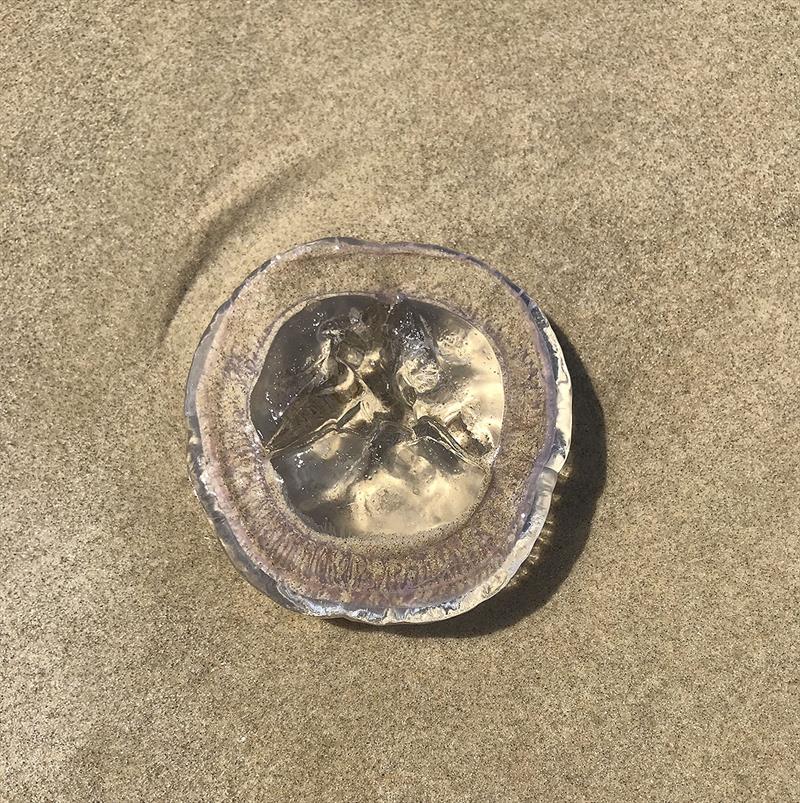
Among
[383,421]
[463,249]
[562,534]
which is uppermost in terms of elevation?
[463,249]

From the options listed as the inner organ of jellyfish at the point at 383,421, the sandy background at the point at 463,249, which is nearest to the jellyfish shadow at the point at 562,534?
the sandy background at the point at 463,249

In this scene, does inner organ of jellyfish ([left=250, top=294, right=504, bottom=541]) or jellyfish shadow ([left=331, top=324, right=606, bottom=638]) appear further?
jellyfish shadow ([left=331, top=324, right=606, bottom=638])

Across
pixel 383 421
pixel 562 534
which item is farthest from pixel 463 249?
pixel 562 534

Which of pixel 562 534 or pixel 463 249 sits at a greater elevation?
pixel 463 249

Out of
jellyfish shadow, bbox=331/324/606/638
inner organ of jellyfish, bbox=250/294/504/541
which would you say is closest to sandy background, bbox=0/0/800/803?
jellyfish shadow, bbox=331/324/606/638

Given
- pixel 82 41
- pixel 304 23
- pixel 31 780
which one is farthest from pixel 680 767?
pixel 82 41

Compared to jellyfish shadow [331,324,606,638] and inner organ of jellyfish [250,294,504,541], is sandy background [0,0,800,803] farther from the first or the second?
inner organ of jellyfish [250,294,504,541]

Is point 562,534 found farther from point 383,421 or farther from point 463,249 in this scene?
point 463,249

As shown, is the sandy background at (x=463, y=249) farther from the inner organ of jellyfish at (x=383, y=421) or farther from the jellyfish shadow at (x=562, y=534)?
the inner organ of jellyfish at (x=383, y=421)

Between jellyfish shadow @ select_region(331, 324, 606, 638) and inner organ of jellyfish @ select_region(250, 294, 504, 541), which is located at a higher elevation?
inner organ of jellyfish @ select_region(250, 294, 504, 541)

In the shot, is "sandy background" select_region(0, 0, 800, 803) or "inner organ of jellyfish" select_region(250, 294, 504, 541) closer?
"inner organ of jellyfish" select_region(250, 294, 504, 541)
